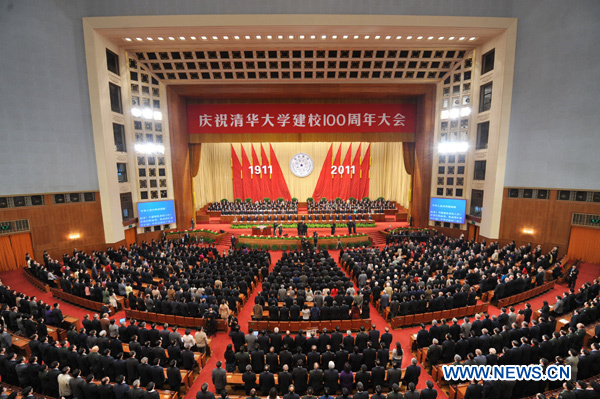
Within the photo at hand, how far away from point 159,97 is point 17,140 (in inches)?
351

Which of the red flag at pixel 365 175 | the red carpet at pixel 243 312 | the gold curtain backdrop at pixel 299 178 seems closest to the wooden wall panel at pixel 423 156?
the gold curtain backdrop at pixel 299 178

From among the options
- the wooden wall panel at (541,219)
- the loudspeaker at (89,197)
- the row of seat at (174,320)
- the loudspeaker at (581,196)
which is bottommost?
the row of seat at (174,320)

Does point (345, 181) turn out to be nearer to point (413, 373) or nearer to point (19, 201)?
point (413, 373)

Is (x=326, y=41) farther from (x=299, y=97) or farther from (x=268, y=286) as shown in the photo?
(x=268, y=286)

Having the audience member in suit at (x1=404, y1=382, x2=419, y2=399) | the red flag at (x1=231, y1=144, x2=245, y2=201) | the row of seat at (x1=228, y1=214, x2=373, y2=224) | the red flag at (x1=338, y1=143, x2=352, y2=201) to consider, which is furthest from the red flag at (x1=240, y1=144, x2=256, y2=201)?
the audience member in suit at (x1=404, y1=382, x2=419, y2=399)

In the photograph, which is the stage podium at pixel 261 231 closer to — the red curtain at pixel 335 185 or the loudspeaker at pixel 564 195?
the red curtain at pixel 335 185

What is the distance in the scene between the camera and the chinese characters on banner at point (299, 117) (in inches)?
867

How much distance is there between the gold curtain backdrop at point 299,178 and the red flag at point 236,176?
803mm

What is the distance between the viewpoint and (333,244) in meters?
18.8

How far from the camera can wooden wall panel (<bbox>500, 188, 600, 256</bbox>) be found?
575 inches

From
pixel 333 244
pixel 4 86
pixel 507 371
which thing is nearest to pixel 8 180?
pixel 4 86

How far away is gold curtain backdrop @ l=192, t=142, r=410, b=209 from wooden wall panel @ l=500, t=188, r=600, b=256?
11.7 meters

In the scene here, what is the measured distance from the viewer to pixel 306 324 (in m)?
8.68

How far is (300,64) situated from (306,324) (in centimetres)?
1750
